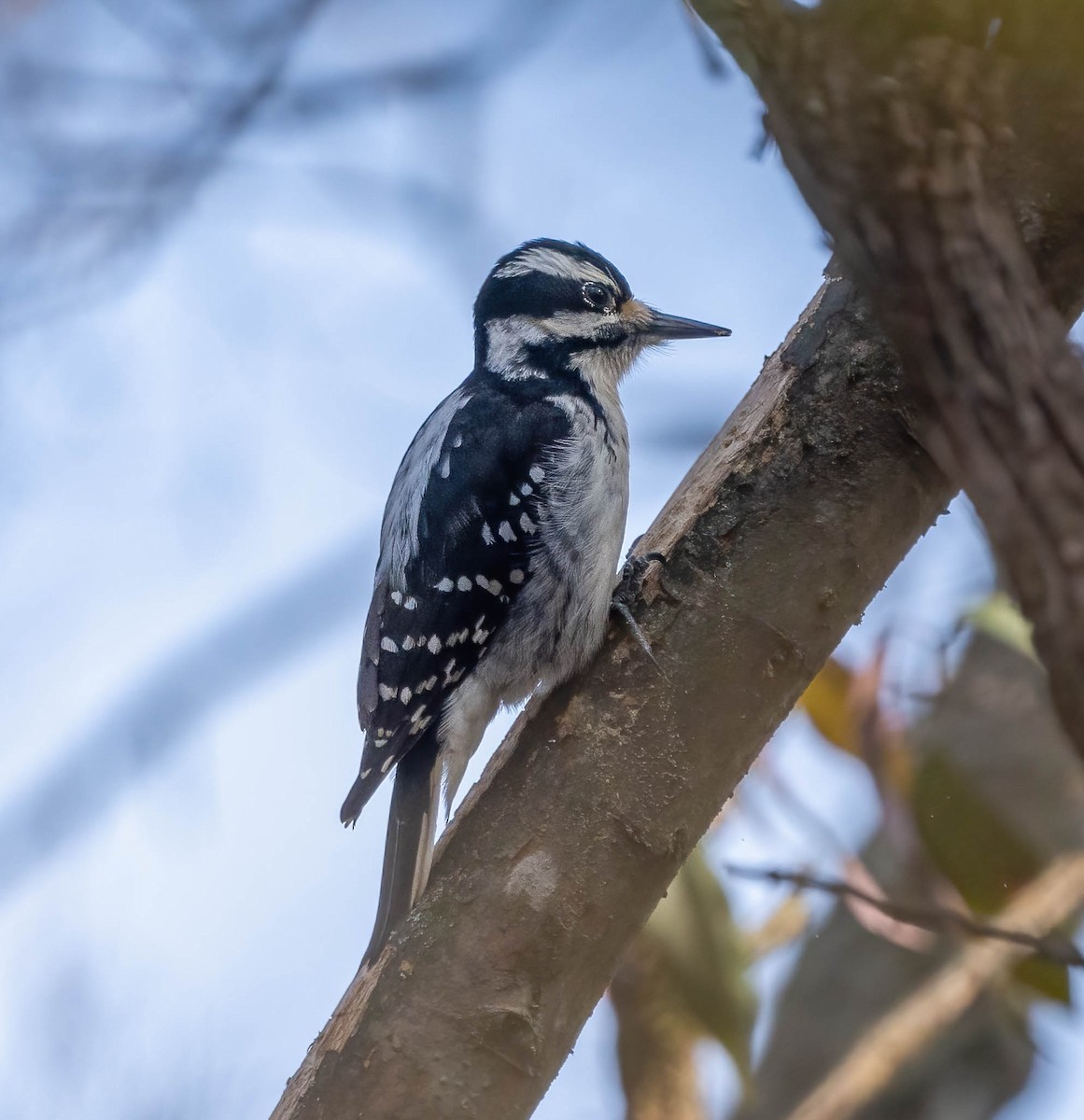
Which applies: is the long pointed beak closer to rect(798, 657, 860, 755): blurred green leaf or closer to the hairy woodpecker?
the hairy woodpecker

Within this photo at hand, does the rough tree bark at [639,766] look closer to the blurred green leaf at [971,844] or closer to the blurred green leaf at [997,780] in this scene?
the blurred green leaf at [997,780]

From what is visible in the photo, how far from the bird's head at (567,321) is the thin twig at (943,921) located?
1773 millimetres

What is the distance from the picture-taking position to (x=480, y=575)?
314 cm

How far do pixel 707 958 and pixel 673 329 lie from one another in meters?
1.80

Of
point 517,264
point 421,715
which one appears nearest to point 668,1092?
point 421,715

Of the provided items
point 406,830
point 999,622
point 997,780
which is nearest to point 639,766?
point 406,830

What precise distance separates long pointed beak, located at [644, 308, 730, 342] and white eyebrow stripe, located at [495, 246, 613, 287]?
0.63ft

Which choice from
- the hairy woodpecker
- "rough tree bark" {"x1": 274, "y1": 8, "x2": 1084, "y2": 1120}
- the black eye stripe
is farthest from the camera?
the black eye stripe

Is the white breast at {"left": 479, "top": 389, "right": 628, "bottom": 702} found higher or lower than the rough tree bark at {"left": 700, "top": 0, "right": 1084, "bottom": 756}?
higher

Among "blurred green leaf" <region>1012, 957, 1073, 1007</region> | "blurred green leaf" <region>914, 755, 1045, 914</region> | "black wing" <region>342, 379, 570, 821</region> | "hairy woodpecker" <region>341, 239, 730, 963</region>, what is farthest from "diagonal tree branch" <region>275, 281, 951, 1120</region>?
"blurred green leaf" <region>1012, 957, 1073, 1007</region>

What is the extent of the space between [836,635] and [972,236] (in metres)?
1.49

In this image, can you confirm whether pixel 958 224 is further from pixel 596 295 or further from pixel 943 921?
pixel 596 295

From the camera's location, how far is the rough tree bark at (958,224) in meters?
0.89

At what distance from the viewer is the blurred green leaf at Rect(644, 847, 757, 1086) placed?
3.04 metres
